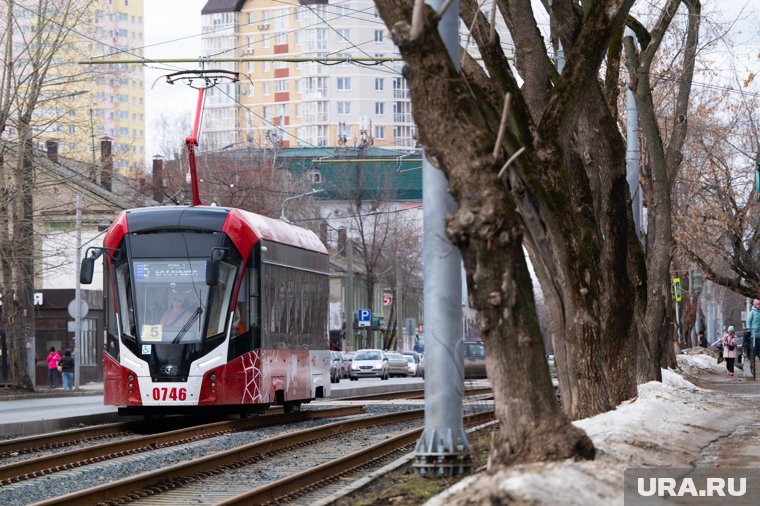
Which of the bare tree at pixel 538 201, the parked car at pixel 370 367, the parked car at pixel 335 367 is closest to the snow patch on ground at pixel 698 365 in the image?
the parked car at pixel 335 367

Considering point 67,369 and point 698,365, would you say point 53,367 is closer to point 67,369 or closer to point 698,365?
point 67,369

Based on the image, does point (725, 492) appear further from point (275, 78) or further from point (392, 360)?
point (275, 78)

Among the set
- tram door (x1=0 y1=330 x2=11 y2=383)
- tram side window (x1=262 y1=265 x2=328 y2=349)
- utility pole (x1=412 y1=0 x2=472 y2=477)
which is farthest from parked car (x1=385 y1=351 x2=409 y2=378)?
utility pole (x1=412 y1=0 x2=472 y2=477)

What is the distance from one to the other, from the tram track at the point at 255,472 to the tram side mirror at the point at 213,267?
8.85ft

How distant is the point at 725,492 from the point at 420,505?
2337 millimetres

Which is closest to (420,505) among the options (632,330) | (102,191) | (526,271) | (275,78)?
(526,271)

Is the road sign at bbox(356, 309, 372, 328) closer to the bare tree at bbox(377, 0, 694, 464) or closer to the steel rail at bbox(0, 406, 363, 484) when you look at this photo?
the steel rail at bbox(0, 406, 363, 484)

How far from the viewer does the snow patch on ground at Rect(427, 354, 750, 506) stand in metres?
8.74

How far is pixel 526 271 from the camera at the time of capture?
1029cm

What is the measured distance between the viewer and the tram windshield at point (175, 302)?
20875 millimetres

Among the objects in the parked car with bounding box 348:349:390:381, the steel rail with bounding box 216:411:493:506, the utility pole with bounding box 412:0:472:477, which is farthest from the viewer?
the parked car with bounding box 348:349:390:381

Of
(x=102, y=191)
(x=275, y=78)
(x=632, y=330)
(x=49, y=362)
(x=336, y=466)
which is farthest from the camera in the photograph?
(x=275, y=78)

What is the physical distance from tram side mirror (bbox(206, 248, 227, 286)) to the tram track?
2697 millimetres

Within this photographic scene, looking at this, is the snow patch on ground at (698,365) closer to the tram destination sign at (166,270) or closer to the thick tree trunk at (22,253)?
the thick tree trunk at (22,253)
